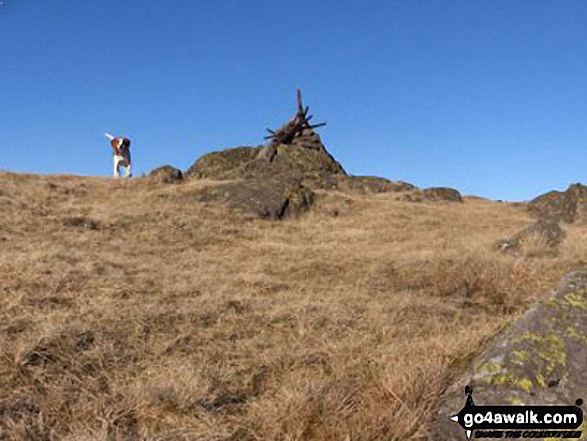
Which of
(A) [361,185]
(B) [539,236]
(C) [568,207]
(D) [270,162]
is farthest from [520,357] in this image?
(D) [270,162]

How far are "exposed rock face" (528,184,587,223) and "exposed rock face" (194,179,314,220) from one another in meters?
9.33

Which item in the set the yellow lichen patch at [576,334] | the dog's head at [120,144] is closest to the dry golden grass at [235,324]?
the yellow lichen patch at [576,334]

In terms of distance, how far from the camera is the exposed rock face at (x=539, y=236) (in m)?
12.3

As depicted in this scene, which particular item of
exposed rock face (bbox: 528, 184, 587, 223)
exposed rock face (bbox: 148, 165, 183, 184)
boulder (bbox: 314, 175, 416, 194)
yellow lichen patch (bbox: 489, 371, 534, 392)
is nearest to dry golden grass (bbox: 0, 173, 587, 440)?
yellow lichen patch (bbox: 489, 371, 534, 392)

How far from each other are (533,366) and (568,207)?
18845mm

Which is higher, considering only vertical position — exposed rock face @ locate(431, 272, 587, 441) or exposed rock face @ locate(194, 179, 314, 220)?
exposed rock face @ locate(194, 179, 314, 220)

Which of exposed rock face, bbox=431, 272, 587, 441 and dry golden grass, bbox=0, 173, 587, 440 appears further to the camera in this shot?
dry golden grass, bbox=0, 173, 587, 440

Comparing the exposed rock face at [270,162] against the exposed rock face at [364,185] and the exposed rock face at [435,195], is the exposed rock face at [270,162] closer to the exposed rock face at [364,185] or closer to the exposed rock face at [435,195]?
the exposed rock face at [364,185]

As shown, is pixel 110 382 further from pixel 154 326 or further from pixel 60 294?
pixel 60 294

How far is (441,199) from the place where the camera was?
2533cm

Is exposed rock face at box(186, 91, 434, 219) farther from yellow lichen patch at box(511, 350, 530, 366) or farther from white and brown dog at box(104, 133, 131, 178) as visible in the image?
yellow lichen patch at box(511, 350, 530, 366)

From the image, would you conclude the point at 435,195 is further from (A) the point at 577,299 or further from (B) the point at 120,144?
(A) the point at 577,299

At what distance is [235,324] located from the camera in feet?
20.5

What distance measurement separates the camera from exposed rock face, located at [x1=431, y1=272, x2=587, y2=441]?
3395 mm
